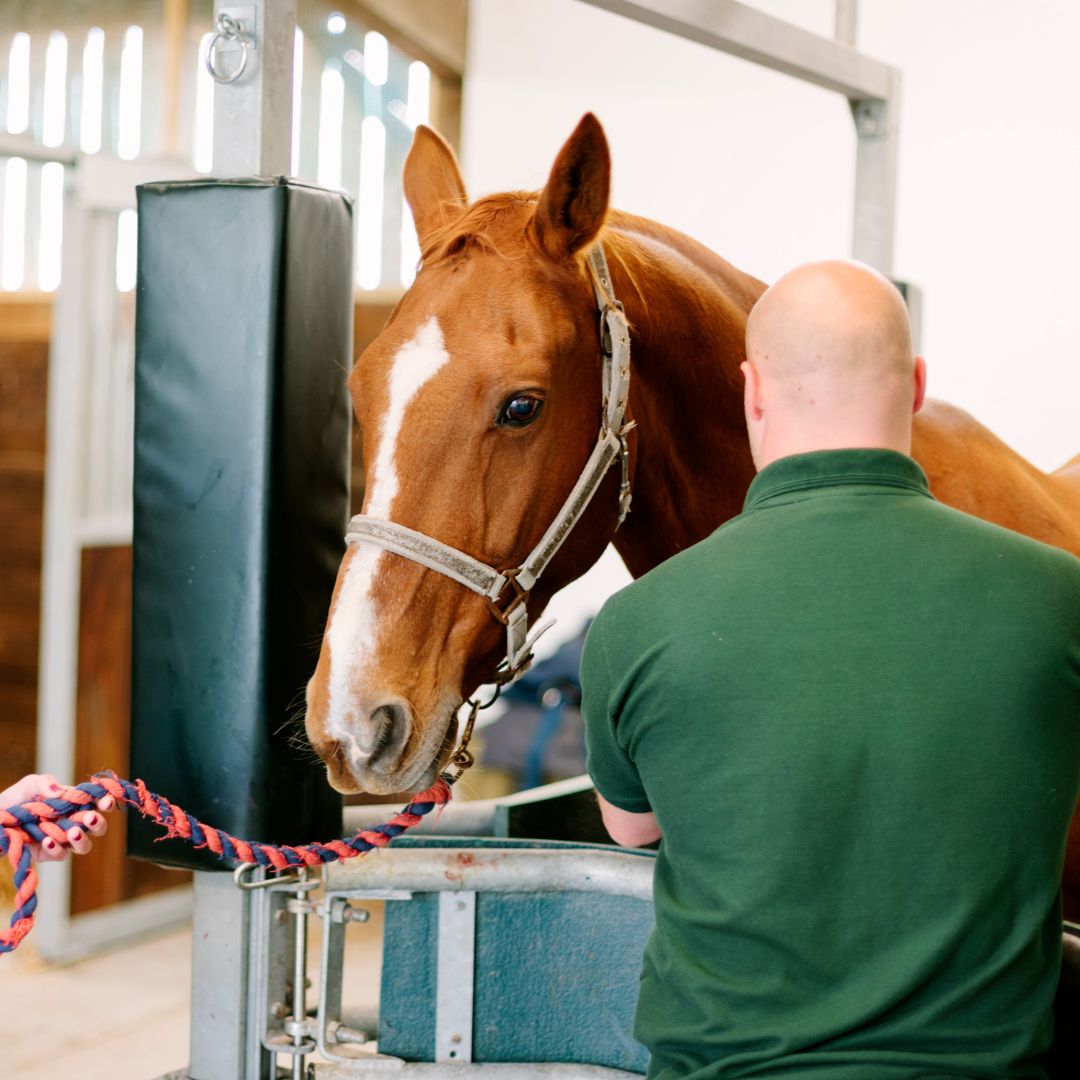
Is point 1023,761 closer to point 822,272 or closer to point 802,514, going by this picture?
point 802,514

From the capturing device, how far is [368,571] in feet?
3.69

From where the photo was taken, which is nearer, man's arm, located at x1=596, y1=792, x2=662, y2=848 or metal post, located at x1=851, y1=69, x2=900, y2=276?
man's arm, located at x1=596, y1=792, x2=662, y2=848

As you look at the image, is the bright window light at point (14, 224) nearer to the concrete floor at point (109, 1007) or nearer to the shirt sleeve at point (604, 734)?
the concrete floor at point (109, 1007)

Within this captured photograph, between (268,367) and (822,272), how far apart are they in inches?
20.8

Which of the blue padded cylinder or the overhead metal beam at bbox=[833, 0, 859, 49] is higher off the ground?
the overhead metal beam at bbox=[833, 0, 859, 49]

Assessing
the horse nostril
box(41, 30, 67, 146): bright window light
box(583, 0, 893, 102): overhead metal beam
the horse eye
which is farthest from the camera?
box(41, 30, 67, 146): bright window light

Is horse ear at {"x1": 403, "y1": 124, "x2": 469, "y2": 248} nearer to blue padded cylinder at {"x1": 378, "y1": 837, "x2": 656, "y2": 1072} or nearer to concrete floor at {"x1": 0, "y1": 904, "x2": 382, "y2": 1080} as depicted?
blue padded cylinder at {"x1": 378, "y1": 837, "x2": 656, "y2": 1072}

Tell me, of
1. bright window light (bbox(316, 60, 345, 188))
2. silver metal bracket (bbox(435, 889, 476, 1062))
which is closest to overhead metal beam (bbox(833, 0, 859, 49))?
silver metal bracket (bbox(435, 889, 476, 1062))

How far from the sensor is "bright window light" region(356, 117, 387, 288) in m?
4.21

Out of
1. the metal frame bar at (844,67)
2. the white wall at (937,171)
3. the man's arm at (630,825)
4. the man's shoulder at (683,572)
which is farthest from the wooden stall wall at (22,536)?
the man's shoulder at (683,572)

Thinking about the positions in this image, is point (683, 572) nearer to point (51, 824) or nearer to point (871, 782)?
point (871, 782)

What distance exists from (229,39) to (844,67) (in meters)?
1.34

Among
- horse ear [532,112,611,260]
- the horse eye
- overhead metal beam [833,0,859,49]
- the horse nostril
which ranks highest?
overhead metal beam [833,0,859,49]

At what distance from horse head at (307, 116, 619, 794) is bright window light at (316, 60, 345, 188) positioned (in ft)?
9.71
